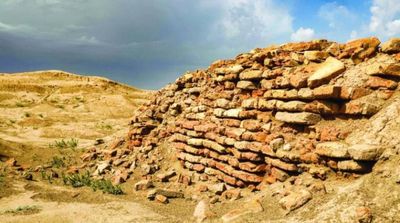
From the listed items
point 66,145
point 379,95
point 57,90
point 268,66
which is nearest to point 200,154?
point 268,66

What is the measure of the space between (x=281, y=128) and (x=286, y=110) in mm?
308

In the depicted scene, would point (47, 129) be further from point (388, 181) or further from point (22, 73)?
point (22, 73)

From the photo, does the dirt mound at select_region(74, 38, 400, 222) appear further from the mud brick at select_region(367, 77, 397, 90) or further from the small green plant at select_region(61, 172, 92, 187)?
the small green plant at select_region(61, 172, 92, 187)

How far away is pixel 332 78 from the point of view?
573 centimetres

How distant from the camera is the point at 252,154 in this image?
6.52 metres

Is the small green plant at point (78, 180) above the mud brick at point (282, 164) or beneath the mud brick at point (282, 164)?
beneath

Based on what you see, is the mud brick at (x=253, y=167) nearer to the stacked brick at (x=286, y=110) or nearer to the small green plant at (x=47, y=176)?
the stacked brick at (x=286, y=110)

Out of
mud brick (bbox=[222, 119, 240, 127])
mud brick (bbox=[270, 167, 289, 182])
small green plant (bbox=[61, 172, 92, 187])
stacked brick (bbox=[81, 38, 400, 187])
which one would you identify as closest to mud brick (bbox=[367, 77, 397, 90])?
stacked brick (bbox=[81, 38, 400, 187])

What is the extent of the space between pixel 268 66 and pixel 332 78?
143 cm

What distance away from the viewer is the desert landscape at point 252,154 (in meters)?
4.85

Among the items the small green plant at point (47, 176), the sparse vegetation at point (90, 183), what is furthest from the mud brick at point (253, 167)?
the small green plant at point (47, 176)

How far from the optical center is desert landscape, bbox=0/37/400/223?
4.85 m

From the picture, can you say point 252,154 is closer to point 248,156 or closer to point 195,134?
point 248,156

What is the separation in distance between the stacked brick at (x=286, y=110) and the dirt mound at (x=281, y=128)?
0.02 meters
